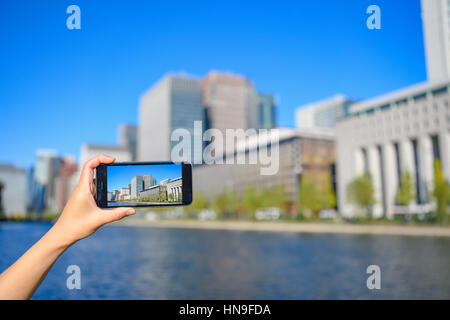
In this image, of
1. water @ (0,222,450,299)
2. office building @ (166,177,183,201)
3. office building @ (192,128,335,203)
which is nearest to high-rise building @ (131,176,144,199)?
office building @ (166,177,183,201)

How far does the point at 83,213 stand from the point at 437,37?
101202 mm

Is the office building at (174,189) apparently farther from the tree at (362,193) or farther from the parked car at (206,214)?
the parked car at (206,214)

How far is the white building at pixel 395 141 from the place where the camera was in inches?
2955

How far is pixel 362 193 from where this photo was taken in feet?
242

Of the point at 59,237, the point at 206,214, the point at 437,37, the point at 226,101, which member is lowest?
the point at 206,214

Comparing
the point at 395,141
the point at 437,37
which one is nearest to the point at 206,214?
the point at 395,141

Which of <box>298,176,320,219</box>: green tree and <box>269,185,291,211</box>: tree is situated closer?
<box>298,176,320,219</box>: green tree

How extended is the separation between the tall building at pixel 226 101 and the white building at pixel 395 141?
91.2m

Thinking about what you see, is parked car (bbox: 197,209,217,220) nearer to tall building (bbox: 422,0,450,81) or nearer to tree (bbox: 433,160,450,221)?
tall building (bbox: 422,0,450,81)

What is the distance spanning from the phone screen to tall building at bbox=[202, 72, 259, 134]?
180 m

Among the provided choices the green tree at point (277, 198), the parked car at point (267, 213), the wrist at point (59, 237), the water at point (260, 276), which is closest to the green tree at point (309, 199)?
the green tree at point (277, 198)

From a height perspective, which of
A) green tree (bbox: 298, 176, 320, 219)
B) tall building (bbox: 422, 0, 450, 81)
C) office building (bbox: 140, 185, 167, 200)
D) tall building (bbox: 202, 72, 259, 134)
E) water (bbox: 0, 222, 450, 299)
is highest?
tall building (bbox: 202, 72, 259, 134)

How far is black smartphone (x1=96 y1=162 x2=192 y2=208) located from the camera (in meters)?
2.28

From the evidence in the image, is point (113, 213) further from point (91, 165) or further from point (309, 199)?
point (309, 199)
